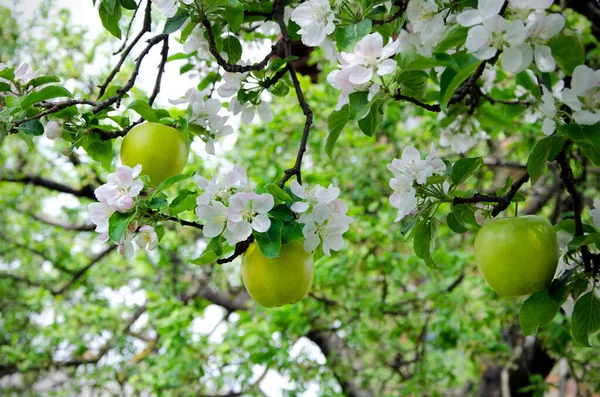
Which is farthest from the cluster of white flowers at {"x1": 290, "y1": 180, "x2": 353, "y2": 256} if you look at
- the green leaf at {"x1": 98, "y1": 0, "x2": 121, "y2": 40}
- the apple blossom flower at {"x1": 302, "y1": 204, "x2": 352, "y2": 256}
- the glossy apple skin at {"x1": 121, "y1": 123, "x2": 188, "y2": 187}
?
the green leaf at {"x1": 98, "y1": 0, "x2": 121, "y2": 40}

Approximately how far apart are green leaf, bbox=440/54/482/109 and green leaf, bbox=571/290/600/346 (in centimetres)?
30

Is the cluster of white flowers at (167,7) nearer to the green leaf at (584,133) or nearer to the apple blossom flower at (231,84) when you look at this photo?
the apple blossom flower at (231,84)

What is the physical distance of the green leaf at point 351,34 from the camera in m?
0.68

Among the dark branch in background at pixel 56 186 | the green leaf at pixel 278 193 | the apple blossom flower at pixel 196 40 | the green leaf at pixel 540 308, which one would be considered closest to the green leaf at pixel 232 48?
the apple blossom flower at pixel 196 40

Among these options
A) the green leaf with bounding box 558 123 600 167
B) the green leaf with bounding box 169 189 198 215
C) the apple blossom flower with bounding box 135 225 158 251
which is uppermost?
the green leaf with bounding box 558 123 600 167

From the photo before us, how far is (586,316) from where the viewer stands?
0.70m

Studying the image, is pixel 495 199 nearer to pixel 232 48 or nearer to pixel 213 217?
pixel 213 217

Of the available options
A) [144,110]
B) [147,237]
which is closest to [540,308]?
[147,237]

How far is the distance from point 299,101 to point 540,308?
43 centimetres

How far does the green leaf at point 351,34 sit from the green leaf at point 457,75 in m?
0.12

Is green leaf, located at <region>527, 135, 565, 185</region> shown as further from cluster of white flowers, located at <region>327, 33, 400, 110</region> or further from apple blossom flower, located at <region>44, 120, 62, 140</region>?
apple blossom flower, located at <region>44, 120, 62, 140</region>

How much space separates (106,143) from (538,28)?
64 cm

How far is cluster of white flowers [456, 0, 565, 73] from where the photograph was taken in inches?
21.6

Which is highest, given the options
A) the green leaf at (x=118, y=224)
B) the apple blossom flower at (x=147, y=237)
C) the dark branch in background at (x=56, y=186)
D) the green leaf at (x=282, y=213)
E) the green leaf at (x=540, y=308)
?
the green leaf at (x=118, y=224)
